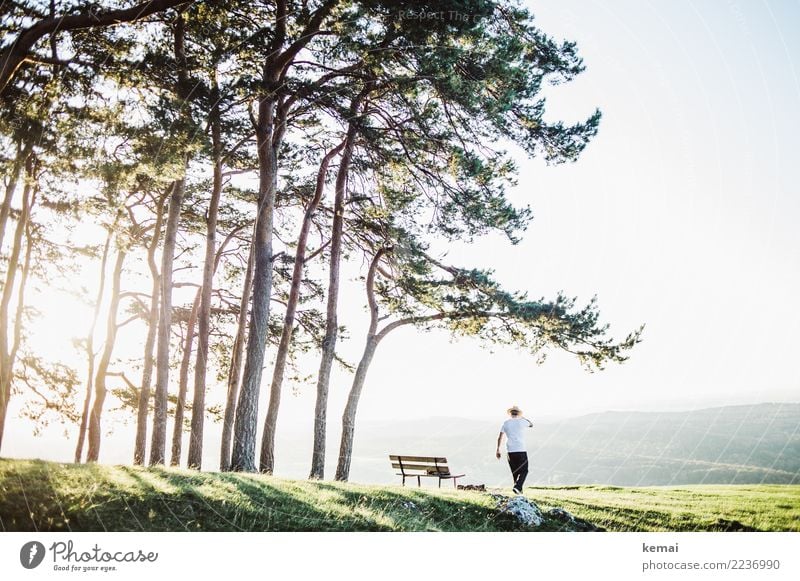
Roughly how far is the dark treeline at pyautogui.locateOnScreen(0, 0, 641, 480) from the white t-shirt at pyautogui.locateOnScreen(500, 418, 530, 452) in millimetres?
2574

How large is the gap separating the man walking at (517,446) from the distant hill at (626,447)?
2124cm

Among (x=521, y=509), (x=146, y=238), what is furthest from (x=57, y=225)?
(x=521, y=509)

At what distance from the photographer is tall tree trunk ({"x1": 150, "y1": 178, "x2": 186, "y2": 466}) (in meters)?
10.4

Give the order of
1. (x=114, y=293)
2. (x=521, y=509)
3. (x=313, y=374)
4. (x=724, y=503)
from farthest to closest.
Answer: (x=114, y=293) → (x=313, y=374) → (x=724, y=503) → (x=521, y=509)

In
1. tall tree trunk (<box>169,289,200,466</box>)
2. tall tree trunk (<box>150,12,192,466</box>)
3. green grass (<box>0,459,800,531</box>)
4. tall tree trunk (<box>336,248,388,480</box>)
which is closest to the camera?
green grass (<box>0,459,800,531</box>)

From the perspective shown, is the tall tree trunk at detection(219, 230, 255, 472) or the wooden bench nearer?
the wooden bench

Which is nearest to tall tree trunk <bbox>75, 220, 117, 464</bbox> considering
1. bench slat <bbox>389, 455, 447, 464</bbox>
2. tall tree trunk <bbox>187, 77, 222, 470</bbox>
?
tall tree trunk <bbox>187, 77, 222, 470</bbox>

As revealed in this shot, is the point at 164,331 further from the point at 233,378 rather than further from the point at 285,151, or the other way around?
the point at 285,151

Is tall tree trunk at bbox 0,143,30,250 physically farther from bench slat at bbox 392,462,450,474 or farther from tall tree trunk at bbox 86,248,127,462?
tall tree trunk at bbox 86,248,127,462

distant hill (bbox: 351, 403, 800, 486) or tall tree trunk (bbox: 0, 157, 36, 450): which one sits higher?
tall tree trunk (bbox: 0, 157, 36, 450)

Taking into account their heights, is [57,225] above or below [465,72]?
below
